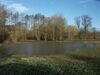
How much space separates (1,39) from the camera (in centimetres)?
5228

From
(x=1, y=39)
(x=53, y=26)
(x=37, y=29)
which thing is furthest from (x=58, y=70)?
(x=37, y=29)

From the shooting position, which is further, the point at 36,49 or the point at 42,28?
the point at 42,28

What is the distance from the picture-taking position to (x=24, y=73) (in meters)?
10.3

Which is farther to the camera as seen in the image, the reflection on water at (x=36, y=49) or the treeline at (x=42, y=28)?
the treeline at (x=42, y=28)

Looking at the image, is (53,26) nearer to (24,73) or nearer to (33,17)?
(33,17)

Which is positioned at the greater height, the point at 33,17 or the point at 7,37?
the point at 33,17

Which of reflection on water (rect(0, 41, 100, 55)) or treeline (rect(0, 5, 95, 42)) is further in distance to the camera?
treeline (rect(0, 5, 95, 42))

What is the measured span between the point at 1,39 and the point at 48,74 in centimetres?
4352

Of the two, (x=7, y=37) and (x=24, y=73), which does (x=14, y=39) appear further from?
(x=24, y=73)

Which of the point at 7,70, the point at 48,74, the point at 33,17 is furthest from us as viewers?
the point at 33,17

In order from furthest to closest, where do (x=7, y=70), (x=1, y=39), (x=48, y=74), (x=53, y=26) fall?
1. (x=53, y=26)
2. (x=1, y=39)
3. (x=7, y=70)
4. (x=48, y=74)

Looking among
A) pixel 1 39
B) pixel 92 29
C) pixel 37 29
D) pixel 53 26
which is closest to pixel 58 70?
pixel 1 39

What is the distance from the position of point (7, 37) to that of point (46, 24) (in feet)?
80.4

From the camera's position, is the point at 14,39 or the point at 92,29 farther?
the point at 92,29
